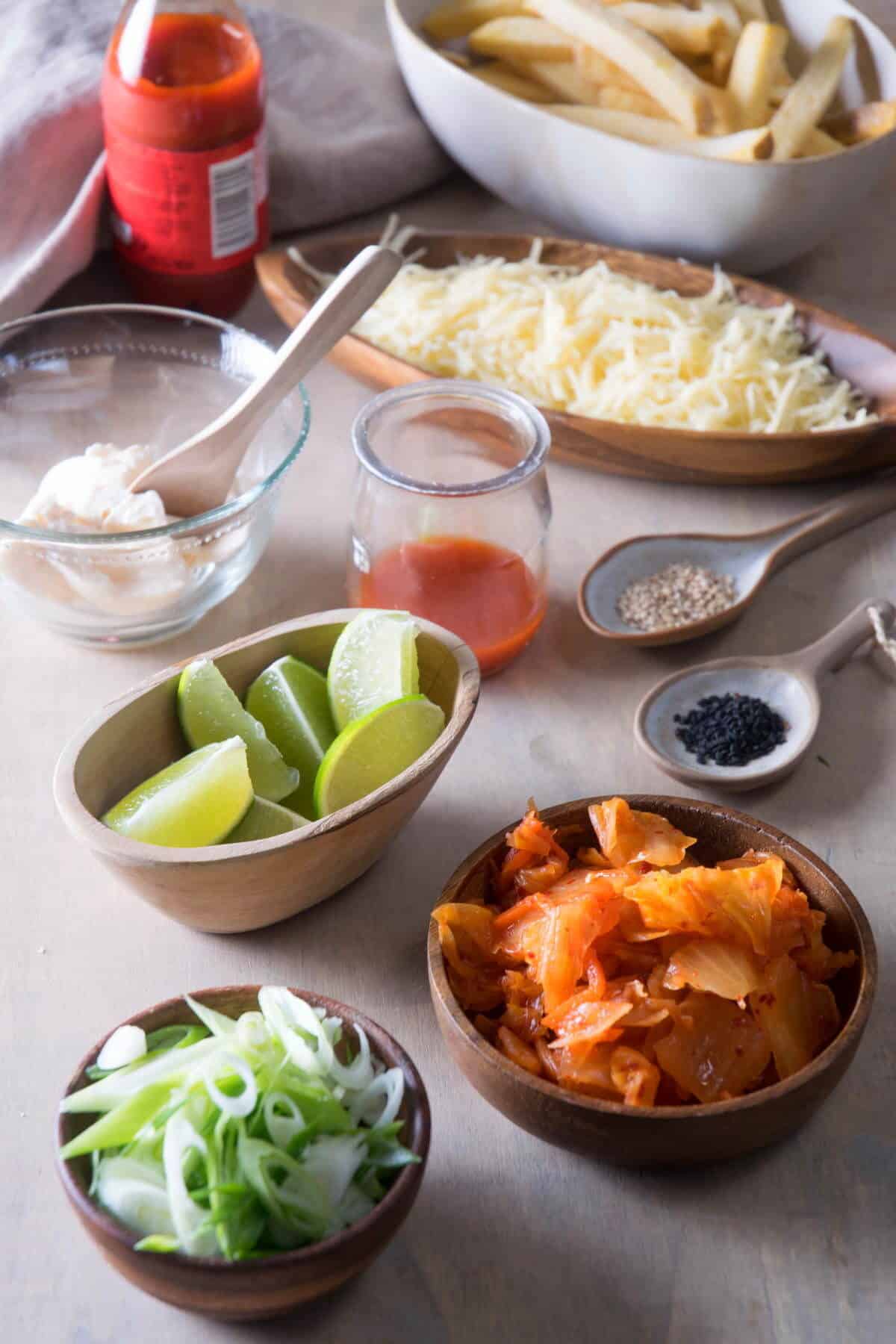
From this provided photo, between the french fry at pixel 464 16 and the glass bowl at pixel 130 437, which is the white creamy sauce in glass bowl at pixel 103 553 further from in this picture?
the french fry at pixel 464 16

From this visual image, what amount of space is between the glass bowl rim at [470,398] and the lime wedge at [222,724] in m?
0.29

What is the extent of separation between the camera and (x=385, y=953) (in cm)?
116

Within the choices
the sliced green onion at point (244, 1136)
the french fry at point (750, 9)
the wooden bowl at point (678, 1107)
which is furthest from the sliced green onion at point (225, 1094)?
the french fry at point (750, 9)

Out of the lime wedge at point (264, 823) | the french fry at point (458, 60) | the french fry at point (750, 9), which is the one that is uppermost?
the french fry at point (750, 9)

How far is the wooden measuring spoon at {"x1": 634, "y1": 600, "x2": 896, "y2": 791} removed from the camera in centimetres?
130

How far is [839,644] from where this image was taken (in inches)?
55.5

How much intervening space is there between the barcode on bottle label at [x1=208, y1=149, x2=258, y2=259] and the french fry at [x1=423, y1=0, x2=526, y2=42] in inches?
19.5

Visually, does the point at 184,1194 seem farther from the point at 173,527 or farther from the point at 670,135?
the point at 670,135

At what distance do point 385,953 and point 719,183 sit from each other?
3.65ft

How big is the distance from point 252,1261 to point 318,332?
2.96 ft

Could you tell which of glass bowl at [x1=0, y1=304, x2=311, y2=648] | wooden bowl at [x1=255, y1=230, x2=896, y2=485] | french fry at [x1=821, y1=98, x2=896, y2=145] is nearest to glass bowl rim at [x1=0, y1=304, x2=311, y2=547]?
glass bowl at [x1=0, y1=304, x2=311, y2=648]

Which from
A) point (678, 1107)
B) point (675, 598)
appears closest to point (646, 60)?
point (675, 598)

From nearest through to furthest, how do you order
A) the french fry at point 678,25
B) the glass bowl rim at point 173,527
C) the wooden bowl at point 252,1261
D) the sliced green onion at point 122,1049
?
the wooden bowl at point 252,1261, the sliced green onion at point 122,1049, the glass bowl rim at point 173,527, the french fry at point 678,25

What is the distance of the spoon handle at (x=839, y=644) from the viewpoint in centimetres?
139
